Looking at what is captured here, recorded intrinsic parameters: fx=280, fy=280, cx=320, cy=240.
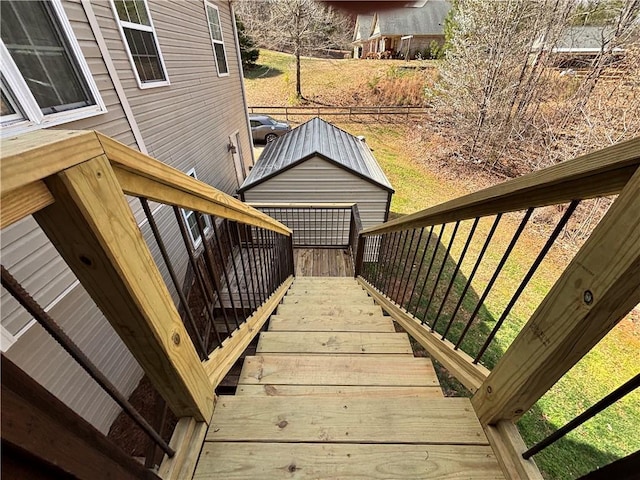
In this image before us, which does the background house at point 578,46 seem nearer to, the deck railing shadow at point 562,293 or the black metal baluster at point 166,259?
the deck railing shadow at point 562,293

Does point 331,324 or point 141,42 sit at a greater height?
point 141,42

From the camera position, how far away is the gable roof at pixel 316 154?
5.75 meters

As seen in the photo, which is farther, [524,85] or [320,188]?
[524,85]

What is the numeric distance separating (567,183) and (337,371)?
52.0 inches

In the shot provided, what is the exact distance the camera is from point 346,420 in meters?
1.14

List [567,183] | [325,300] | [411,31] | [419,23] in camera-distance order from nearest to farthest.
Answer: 1. [567,183]
2. [325,300]
3. [419,23]
4. [411,31]

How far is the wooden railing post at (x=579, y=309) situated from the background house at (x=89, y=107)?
3146 millimetres

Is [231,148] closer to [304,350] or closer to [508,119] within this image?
[304,350]

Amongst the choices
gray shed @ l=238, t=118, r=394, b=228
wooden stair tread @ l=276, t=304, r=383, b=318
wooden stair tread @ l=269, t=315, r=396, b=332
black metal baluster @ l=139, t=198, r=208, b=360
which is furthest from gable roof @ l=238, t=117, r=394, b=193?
black metal baluster @ l=139, t=198, r=208, b=360

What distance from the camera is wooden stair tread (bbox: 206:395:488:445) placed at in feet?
3.52

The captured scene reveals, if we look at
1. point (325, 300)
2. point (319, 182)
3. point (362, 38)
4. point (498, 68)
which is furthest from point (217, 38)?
point (362, 38)

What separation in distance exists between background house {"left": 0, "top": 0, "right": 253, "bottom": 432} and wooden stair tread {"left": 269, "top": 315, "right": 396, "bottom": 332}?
1.98m

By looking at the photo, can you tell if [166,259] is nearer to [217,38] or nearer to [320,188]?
[320,188]

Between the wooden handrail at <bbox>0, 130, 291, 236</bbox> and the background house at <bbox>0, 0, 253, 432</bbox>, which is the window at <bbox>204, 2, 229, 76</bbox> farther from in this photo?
the wooden handrail at <bbox>0, 130, 291, 236</bbox>
